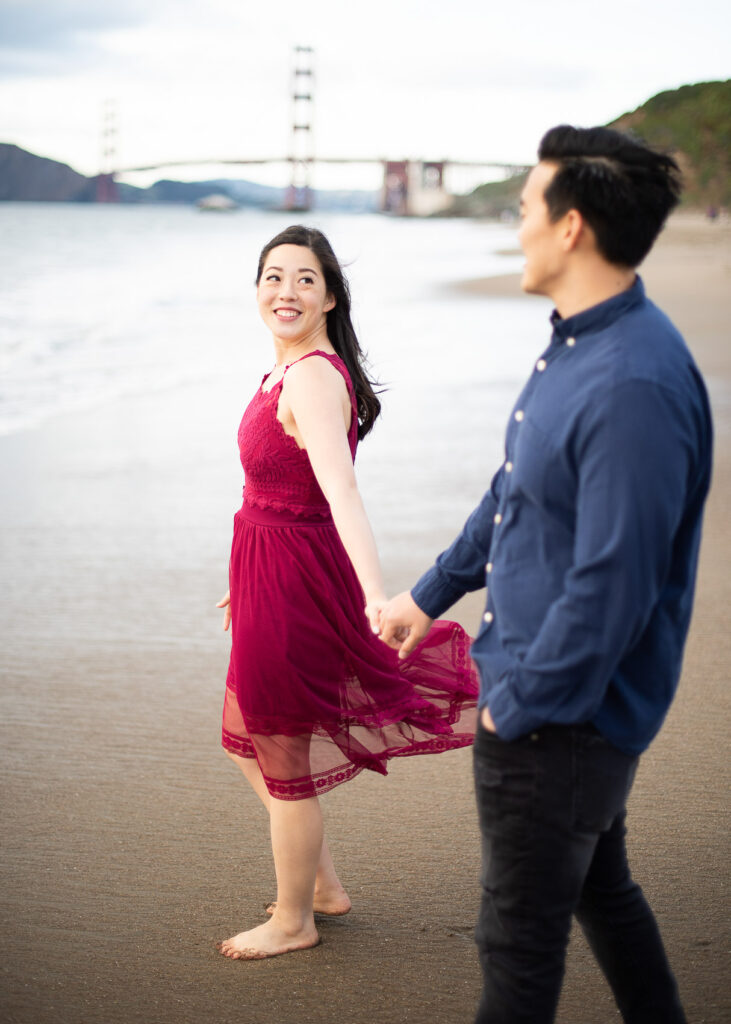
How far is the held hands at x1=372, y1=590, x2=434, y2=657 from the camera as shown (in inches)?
74.7

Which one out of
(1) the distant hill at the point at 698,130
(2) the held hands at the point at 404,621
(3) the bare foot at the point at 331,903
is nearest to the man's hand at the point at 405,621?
(2) the held hands at the point at 404,621

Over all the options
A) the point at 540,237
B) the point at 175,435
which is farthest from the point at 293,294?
the point at 175,435

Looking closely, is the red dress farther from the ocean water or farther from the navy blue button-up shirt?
the navy blue button-up shirt

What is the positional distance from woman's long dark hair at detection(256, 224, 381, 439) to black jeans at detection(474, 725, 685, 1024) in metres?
1.03

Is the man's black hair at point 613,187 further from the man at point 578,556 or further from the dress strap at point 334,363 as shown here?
the dress strap at point 334,363

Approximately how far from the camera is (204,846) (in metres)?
2.73

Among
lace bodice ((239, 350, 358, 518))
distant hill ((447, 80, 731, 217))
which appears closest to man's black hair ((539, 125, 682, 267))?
lace bodice ((239, 350, 358, 518))

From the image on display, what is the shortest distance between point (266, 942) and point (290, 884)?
0.45 feet

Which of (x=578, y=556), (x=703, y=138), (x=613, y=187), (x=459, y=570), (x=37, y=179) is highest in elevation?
(x=37, y=179)

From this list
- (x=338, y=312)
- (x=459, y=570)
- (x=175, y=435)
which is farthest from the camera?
(x=175, y=435)

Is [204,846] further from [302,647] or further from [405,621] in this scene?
[405,621]

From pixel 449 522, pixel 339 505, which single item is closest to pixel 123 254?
pixel 449 522

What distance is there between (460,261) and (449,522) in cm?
3033

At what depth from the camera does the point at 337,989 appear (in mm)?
2197
